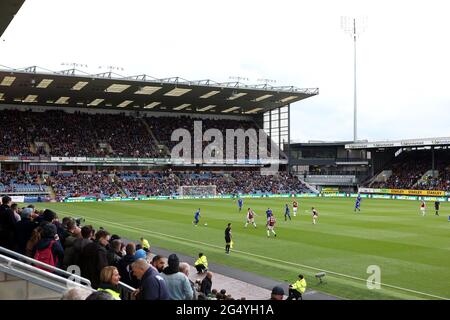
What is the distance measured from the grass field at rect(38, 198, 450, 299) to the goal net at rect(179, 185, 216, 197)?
27162 millimetres

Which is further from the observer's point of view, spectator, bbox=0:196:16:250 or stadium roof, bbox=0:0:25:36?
stadium roof, bbox=0:0:25:36

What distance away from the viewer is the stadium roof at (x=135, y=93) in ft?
181

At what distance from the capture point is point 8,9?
11.9 m

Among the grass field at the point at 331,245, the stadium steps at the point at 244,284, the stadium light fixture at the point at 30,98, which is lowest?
the grass field at the point at 331,245

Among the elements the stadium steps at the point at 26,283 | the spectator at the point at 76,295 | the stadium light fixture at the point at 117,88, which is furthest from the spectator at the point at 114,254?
the stadium light fixture at the point at 117,88

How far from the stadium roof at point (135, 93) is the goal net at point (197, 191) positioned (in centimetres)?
1337

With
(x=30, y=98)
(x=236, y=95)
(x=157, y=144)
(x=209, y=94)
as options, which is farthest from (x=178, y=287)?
(x=157, y=144)

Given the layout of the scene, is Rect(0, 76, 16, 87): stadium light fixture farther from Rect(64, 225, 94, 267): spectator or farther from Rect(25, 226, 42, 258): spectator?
Rect(64, 225, 94, 267): spectator

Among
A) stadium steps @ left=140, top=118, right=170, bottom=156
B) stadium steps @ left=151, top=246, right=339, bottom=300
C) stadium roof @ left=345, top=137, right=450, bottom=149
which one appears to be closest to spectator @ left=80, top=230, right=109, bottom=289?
stadium steps @ left=151, top=246, right=339, bottom=300

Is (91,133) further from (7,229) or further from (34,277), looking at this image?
(34,277)

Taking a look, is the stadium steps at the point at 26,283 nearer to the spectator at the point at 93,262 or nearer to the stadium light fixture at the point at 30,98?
the spectator at the point at 93,262

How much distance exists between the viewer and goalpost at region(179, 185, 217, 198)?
223ft

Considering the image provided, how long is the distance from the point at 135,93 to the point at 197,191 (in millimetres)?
16731

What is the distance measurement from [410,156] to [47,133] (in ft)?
184
